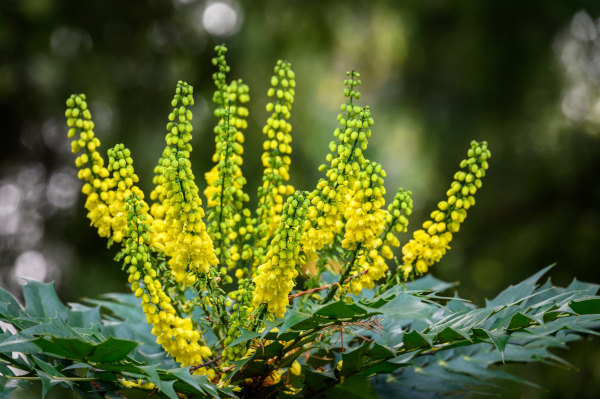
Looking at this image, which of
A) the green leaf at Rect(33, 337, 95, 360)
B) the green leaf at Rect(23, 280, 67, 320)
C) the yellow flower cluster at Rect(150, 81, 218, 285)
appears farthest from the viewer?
the green leaf at Rect(23, 280, 67, 320)

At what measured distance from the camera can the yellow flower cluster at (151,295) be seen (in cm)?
77

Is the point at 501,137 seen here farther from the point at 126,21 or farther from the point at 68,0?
the point at 68,0

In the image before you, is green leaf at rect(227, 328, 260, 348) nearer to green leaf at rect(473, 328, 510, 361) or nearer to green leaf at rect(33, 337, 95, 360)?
green leaf at rect(33, 337, 95, 360)

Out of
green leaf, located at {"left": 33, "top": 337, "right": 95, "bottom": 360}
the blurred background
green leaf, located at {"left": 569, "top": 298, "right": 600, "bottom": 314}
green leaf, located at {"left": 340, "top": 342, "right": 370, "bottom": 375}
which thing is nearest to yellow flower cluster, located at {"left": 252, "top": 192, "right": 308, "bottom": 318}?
green leaf, located at {"left": 340, "top": 342, "right": 370, "bottom": 375}


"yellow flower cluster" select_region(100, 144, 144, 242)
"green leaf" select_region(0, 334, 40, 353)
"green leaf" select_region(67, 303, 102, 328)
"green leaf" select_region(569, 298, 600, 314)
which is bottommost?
"green leaf" select_region(67, 303, 102, 328)

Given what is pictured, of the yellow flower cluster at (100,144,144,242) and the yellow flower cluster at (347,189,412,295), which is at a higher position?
the yellow flower cluster at (100,144,144,242)

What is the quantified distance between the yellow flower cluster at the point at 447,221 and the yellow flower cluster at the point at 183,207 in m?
0.30

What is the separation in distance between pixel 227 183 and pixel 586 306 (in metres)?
0.51

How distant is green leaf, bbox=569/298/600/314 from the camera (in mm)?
660

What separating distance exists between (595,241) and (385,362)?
217 cm

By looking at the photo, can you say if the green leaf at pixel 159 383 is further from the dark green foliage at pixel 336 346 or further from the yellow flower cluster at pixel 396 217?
the yellow flower cluster at pixel 396 217

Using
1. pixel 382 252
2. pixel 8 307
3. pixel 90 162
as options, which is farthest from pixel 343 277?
pixel 8 307

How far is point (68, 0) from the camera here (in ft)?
10.2

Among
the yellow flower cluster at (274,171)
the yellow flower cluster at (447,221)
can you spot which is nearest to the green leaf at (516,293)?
the yellow flower cluster at (447,221)
